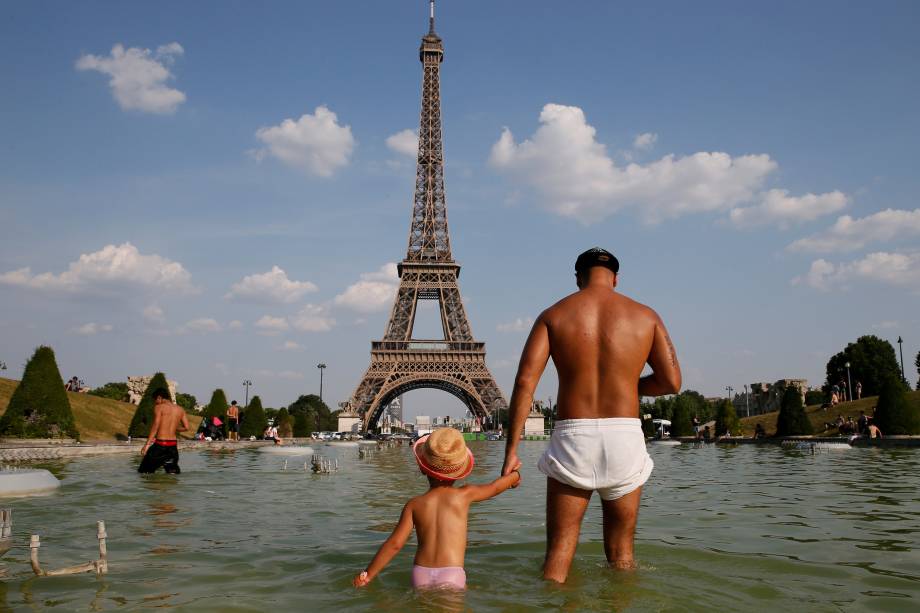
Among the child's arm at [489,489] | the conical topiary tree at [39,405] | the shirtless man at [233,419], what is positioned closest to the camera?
the child's arm at [489,489]

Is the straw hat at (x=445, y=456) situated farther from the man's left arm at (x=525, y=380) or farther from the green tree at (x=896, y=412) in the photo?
the green tree at (x=896, y=412)

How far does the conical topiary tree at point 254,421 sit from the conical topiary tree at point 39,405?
63.5 ft

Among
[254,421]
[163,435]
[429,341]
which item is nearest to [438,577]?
[163,435]

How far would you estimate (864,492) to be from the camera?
10.7m

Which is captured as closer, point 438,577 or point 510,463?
point 438,577

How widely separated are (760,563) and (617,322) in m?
2.51

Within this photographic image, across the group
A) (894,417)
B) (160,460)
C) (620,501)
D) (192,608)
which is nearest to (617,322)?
(620,501)

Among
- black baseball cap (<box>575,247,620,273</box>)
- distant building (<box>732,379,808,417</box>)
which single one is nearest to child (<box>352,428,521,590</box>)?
black baseball cap (<box>575,247,620,273</box>)

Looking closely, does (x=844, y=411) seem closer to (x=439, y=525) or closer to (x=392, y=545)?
(x=439, y=525)

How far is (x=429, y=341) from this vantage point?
2579 inches

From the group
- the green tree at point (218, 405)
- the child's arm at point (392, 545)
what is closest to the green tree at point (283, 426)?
the green tree at point (218, 405)

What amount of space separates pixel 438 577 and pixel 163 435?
30.1 ft

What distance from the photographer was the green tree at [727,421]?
4591 centimetres

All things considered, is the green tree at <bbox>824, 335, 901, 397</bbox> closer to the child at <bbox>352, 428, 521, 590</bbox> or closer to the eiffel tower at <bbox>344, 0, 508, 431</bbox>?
the eiffel tower at <bbox>344, 0, 508, 431</bbox>
